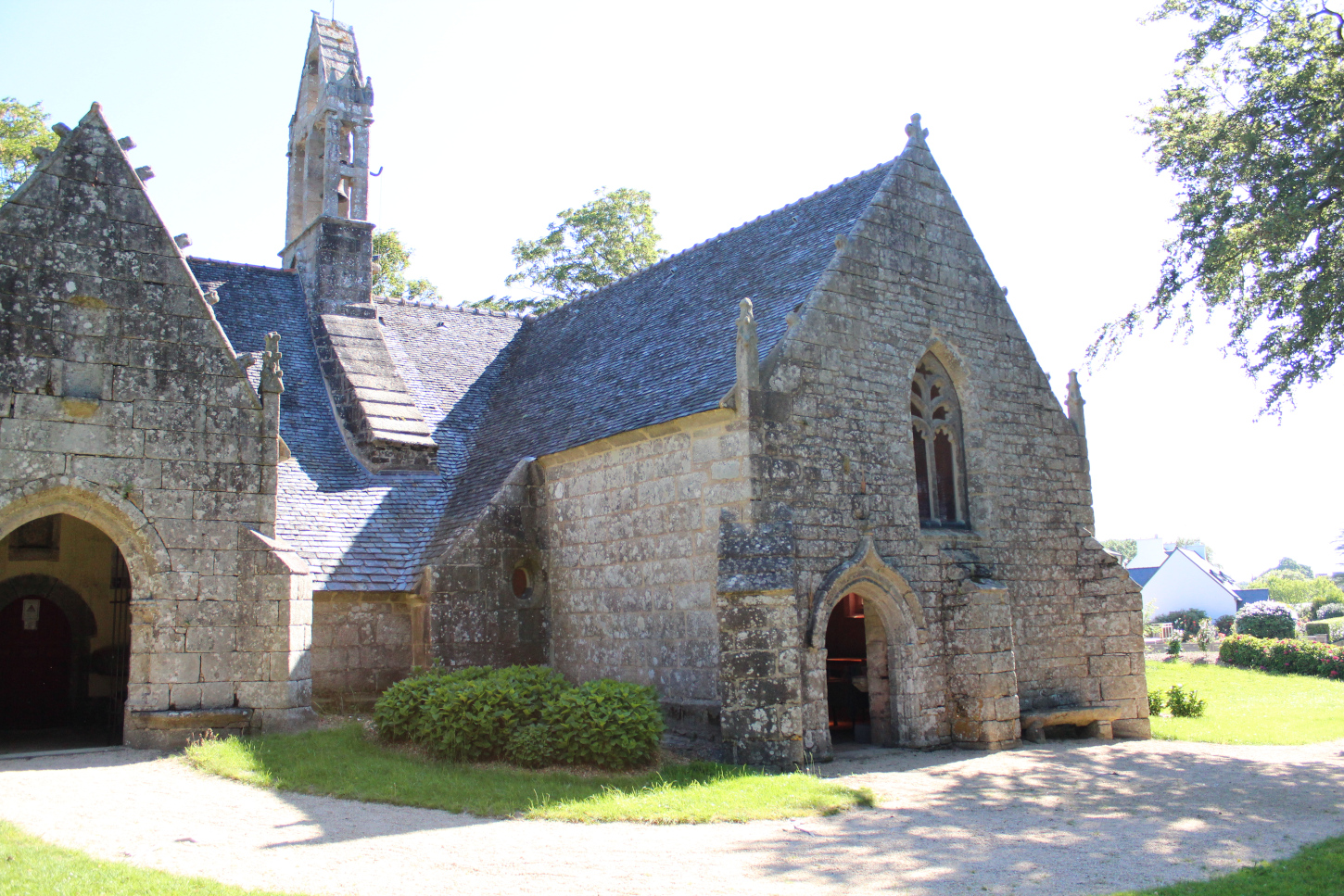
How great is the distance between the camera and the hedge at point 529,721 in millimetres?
10531

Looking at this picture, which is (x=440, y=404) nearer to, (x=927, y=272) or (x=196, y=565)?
(x=196, y=565)

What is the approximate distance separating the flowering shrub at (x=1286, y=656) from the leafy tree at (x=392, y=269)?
26620 millimetres

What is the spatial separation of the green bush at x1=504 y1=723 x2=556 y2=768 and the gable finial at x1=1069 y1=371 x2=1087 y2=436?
10.0 m

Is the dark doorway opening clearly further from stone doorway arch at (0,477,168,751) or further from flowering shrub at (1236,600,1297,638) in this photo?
flowering shrub at (1236,600,1297,638)

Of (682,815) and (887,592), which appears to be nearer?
(682,815)

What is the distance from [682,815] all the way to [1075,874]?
3.23 meters

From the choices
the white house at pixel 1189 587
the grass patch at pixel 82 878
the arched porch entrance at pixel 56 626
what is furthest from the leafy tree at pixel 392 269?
the white house at pixel 1189 587

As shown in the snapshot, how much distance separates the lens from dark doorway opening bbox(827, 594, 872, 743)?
15.2 metres

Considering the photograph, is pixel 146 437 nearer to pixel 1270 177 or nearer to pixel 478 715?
pixel 478 715

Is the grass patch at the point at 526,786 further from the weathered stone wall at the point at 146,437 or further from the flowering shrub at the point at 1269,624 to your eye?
the flowering shrub at the point at 1269,624

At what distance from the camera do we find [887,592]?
12.8 m

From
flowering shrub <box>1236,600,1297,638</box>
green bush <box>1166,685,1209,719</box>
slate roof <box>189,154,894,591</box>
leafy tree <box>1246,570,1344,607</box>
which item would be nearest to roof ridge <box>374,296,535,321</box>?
slate roof <box>189,154,894,591</box>

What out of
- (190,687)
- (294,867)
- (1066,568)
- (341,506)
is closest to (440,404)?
(341,506)

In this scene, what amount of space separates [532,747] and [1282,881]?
6842mm
